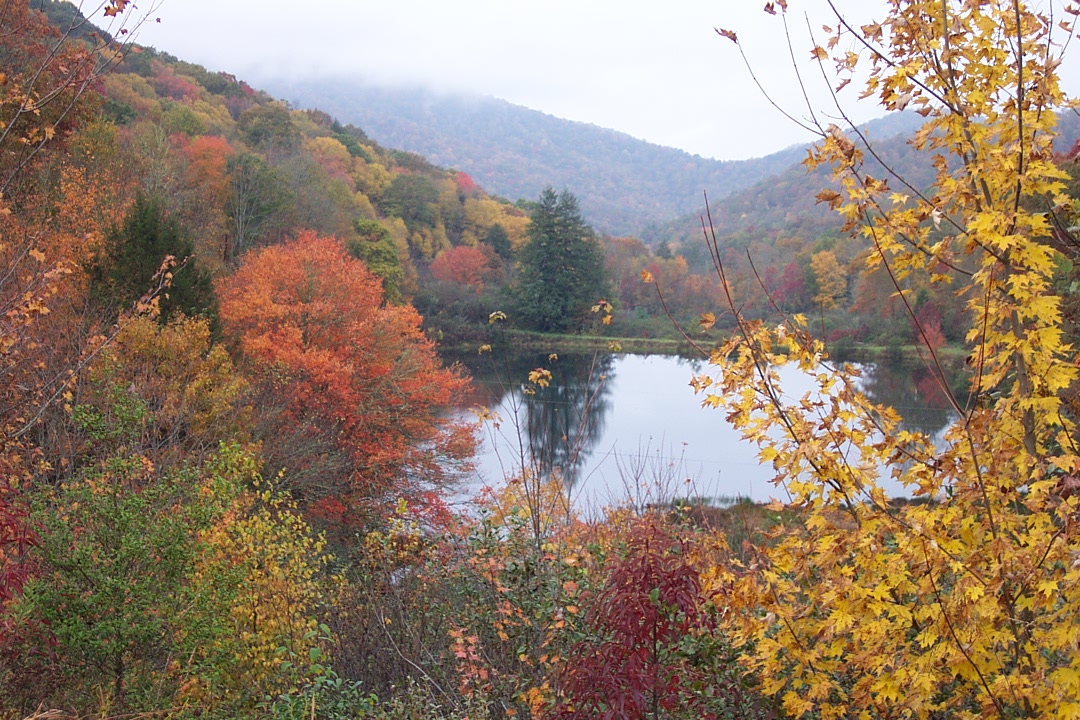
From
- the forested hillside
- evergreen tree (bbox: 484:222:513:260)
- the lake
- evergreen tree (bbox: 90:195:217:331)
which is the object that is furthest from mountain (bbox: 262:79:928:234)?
evergreen tree (bbox: 90:195:217:331)

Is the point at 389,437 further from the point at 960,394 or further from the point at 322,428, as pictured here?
the point at 960,394

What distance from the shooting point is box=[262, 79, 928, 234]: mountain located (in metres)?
127

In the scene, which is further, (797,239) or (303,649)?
(797,239)

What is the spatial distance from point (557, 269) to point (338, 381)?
2917 cm

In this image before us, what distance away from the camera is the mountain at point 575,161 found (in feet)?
416

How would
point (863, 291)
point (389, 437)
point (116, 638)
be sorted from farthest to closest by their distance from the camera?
point (863, 291)
point (389, 437)
point (116, 638)

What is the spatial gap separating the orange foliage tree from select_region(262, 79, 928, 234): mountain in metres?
87.5

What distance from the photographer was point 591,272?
160 feet

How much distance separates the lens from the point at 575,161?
158 metres

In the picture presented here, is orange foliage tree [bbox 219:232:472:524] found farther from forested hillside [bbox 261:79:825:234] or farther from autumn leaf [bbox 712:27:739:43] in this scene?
forested hillside [bbox 261:79:825:234]

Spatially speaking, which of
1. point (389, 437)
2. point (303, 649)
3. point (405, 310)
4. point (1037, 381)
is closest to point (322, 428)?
point (389, 437)

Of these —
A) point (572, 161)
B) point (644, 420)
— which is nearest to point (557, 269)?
point (644, 420)

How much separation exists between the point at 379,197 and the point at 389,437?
42.4 m

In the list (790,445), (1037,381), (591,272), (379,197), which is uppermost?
(379,197)
